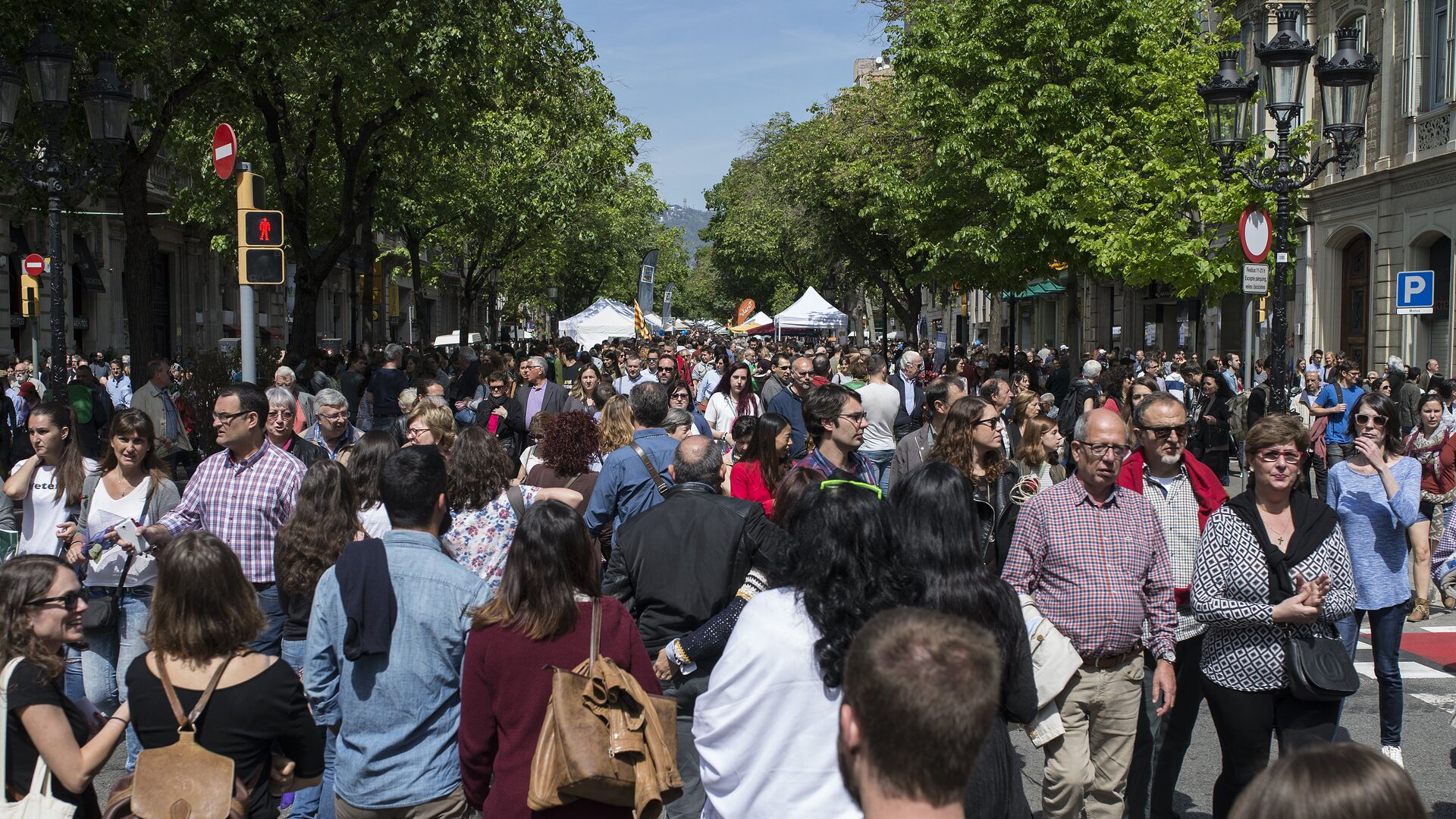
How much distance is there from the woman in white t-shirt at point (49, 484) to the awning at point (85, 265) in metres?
28.2

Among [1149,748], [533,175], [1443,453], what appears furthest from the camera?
[533,175]

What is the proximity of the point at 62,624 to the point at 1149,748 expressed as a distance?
4.14 m

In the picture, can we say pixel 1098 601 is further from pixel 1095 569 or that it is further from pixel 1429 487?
pixel 1429 487

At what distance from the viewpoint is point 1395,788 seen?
2.07m

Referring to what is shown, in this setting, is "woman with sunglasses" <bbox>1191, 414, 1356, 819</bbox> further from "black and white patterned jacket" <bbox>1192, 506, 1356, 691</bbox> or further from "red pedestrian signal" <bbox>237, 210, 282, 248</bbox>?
"red pedestrian signal" <bbox>237, 210, 282, 248</bbox>

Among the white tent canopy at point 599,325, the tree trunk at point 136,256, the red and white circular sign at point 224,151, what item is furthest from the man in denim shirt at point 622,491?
the white tent canopy at point 599,325

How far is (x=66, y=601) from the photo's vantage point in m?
3.81

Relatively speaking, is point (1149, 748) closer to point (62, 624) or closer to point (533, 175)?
point (62, 624)

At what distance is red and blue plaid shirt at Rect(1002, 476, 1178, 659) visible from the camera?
4922 millimetres

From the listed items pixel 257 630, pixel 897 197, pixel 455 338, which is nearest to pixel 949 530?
pixel 257 630

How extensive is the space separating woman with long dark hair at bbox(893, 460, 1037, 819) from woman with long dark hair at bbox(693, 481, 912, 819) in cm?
18

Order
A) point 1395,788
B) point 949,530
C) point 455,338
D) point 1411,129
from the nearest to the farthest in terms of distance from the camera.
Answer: point 1395,788 → point 949,530 → point 1411,129 → point 455,338

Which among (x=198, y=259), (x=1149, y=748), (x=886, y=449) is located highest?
(x=198, y=259)

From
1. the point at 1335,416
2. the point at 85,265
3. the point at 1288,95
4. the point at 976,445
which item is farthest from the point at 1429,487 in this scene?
the point at 85,265
